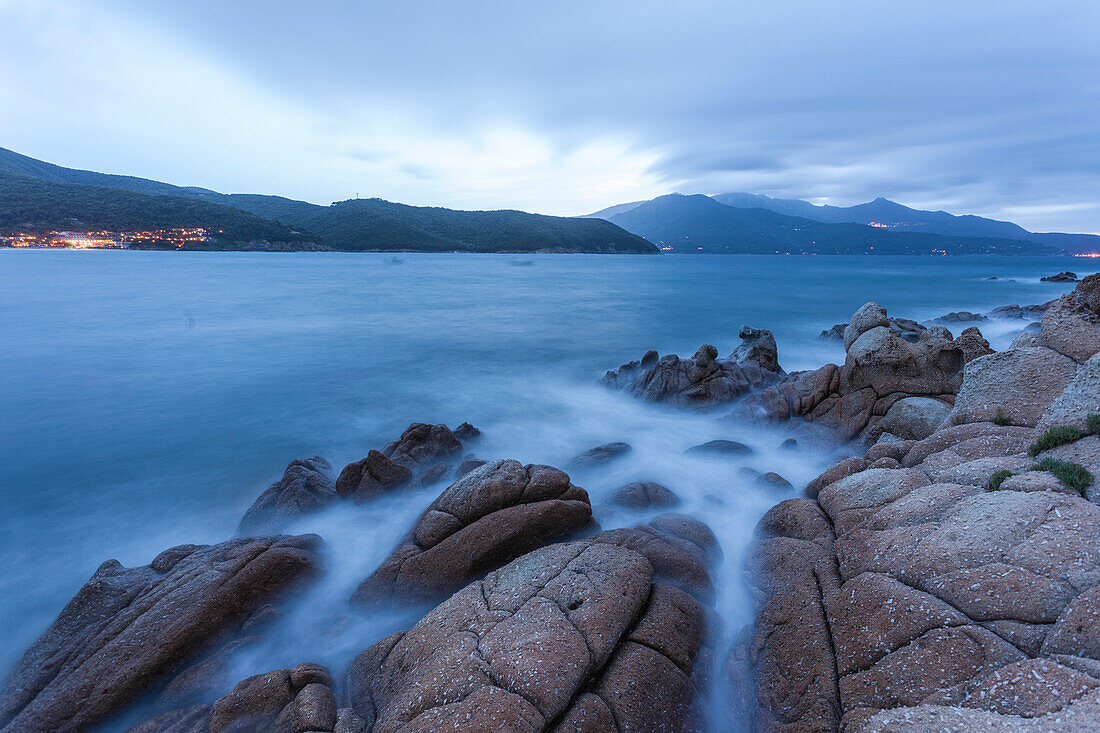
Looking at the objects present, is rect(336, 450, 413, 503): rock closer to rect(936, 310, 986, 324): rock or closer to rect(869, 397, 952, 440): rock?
rect(869, 397, 952, 440): rock

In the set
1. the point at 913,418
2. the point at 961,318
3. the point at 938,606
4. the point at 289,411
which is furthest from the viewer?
the point at 961,318

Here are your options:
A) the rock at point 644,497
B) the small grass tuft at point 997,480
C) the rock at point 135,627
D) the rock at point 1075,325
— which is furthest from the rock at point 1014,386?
the rock at point 135,627

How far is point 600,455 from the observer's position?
13.5 meters

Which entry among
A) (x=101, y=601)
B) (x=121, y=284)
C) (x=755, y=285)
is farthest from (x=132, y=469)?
(x=755, y=285)

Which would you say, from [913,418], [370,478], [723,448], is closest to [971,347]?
[913,418]

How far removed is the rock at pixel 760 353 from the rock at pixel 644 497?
32.9ft

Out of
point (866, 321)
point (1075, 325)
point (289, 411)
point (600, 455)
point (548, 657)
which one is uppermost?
point (1075, 325)

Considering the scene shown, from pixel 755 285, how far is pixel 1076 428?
218 feet

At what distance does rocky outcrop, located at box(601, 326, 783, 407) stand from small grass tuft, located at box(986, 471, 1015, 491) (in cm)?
1003

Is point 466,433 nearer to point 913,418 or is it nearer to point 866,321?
point 913,418

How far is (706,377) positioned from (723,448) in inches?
174

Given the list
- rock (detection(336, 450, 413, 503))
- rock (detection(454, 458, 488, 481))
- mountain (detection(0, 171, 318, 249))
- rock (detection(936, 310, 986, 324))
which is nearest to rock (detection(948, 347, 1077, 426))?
rock (detection(454, 458, 488, 481))

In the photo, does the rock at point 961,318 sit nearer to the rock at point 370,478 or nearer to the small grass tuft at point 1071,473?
the small grass tuft at point 1071,473

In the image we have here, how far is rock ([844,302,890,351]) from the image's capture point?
50.8ft
